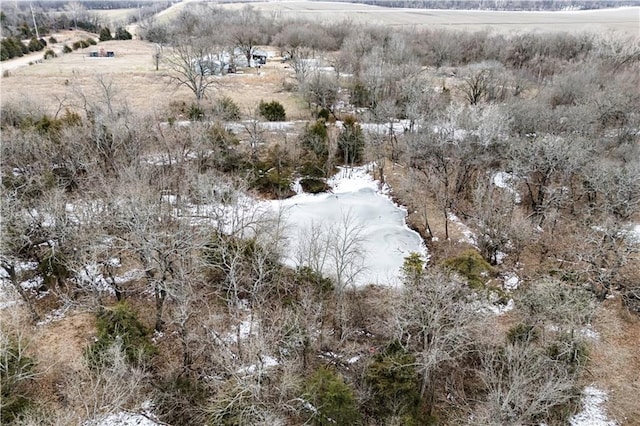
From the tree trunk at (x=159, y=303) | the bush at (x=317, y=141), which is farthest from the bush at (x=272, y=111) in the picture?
the tree trunk at (x=159, y=303)

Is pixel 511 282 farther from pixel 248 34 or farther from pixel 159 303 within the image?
pixel 248 34

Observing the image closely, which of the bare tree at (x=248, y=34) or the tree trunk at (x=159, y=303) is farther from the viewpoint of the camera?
the bare tree at (x=248, y=34)

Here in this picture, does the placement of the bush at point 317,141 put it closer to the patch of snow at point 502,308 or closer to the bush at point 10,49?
the patch of snow at point 502,308

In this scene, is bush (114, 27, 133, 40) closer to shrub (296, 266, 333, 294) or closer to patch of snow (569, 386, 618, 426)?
shrub (296, 266, 333, 294)

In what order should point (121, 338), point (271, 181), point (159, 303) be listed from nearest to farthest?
point (121, 338)
point (159, 303)
point (271, 181)

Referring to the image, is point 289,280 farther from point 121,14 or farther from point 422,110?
point 121,14

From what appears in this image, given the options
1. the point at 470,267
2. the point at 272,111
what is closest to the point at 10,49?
the point at 272,111

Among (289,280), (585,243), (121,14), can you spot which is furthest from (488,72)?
(121,14)
